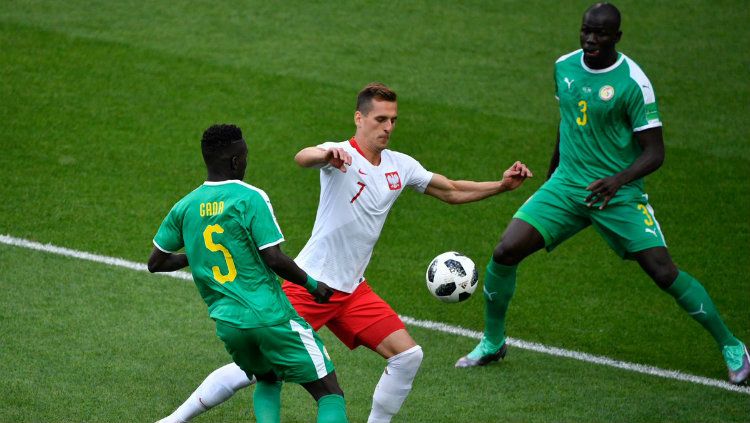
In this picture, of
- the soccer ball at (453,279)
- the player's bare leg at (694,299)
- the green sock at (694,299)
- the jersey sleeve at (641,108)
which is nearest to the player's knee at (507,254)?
the soccer ball at (453,279)

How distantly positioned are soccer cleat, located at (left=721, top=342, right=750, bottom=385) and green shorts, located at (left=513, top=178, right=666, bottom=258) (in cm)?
99

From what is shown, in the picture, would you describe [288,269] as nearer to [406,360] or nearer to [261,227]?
[261,227]

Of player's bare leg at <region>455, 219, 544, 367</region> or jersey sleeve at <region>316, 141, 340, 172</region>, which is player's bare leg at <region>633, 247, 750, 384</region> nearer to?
player's bare leg at <region>455, 219, 544, 367</region>

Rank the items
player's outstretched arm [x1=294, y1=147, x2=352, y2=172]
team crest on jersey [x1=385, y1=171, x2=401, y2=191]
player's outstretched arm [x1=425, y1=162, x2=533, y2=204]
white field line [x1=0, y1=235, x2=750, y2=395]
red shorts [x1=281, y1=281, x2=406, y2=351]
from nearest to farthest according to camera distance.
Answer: player's outstretched arm [x1=294, y1=147, x2=352, y2=172] → red shorts [x1=281, y1=281, x2=406, y2=351] → team crest on jersey [x1=385, y1=171, x2=401, y2=191] → player's outstretched arm [x1=425, y1=162, x2=533, y2=204] → white field line [x1=0, y1=235, x2=750, y2=395]

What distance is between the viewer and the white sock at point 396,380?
716 cm

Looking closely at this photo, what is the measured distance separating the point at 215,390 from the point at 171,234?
1142 millimetres

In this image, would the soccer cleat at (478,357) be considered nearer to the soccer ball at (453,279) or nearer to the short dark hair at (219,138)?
the soccer ball at (453,279)

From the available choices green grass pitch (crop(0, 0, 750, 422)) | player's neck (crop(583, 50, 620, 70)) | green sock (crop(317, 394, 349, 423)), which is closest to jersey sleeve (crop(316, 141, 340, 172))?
green sock (crop(317, 394, 349, 423))

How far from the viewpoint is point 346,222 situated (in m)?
7.18

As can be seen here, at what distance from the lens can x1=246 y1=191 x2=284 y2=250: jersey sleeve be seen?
6.13 meters

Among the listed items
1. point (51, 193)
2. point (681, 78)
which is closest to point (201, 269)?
point (51, 193)

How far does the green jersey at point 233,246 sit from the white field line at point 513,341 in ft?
11.2

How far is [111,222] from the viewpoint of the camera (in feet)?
36.0

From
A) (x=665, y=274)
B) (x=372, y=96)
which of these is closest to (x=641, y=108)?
(x=665, y=274)
